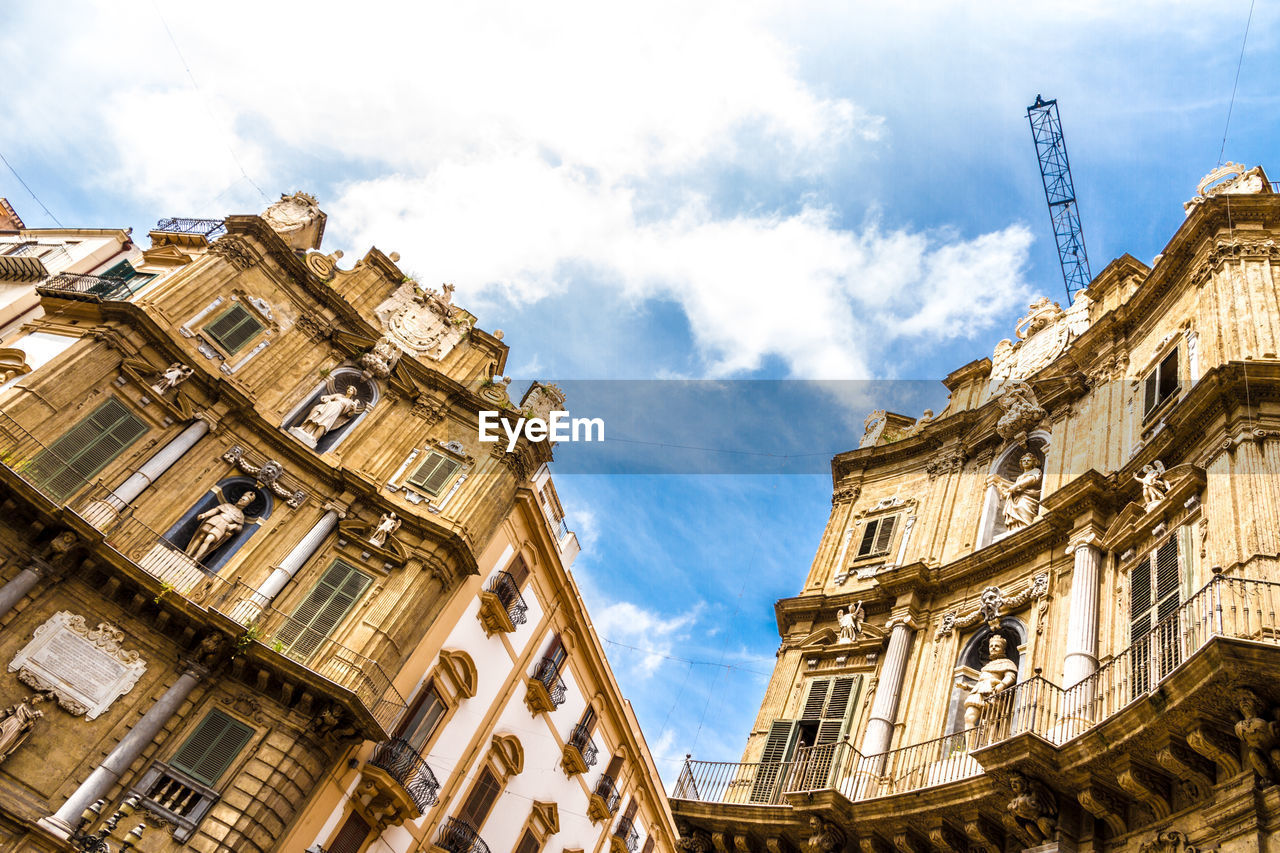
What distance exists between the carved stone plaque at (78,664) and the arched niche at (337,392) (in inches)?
289

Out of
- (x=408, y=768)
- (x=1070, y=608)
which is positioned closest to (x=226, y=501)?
(x=408, y=768)

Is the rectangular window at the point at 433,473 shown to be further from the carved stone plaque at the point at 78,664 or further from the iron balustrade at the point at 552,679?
the carved stone plaque at the point at 78,664

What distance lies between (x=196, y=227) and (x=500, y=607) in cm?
1459

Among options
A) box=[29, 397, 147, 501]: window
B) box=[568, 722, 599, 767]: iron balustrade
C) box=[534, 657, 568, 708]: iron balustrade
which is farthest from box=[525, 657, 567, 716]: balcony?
box=[29, 397, 147, 501]: window

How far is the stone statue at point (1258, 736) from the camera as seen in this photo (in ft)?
31.9

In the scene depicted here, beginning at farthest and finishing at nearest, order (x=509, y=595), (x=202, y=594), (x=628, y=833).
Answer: (x=628, y=833) < (x=509, y=595) < (x=202, y=594)

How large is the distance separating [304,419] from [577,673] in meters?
11.2

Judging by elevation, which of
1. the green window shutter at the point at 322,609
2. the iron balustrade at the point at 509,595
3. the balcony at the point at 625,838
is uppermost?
the iron balustrade at the point at 509,595

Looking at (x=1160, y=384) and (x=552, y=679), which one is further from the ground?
(x=1160, y=384)

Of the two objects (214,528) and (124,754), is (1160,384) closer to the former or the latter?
(214,528)

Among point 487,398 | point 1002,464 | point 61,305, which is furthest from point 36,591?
point 1002,464

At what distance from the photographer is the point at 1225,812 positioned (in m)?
10.1

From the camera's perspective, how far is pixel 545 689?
25.5m

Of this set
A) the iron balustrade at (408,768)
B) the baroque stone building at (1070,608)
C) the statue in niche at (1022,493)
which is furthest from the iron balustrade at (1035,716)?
the iron balustrade at (408,768)
